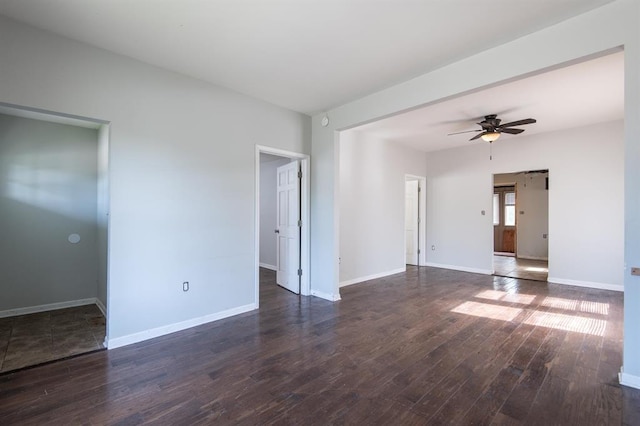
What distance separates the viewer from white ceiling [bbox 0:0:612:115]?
2244mm

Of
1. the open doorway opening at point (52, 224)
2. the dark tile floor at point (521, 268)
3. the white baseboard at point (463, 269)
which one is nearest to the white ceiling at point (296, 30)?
the open doorway opening at point (52, 224)

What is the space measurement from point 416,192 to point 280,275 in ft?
13.8

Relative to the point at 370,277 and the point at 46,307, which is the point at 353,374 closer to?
the point at 370,277

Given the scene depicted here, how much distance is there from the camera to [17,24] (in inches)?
95.9

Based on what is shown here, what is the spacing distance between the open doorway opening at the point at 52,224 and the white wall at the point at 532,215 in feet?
33.1

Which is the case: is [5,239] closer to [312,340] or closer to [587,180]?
[312,340]

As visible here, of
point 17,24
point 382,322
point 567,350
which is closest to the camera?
point 17,24

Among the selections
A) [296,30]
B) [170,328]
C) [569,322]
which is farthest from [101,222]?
[569,322]

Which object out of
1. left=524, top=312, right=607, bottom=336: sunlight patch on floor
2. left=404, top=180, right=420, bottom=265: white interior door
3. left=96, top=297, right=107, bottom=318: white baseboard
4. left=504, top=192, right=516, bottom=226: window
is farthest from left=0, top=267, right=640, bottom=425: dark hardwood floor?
left=504, top=192, right=516, bottom=226: window

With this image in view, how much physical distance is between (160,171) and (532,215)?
32.1 ft

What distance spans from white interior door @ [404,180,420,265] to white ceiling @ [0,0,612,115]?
458 centimetres

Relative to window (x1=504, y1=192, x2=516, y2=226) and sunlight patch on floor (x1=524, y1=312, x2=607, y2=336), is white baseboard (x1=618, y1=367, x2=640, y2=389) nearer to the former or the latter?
sunlight patch on floor (x1=524, y1=312, x2=607, y2=336)

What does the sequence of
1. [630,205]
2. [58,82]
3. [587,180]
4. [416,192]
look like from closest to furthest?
[630,205]
[58,82]
[587,180]
[416,192]

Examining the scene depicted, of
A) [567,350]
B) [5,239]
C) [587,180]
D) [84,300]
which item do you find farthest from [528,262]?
[5,239]
